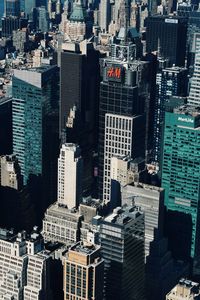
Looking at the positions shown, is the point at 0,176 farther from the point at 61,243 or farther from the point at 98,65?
the point at 98,65

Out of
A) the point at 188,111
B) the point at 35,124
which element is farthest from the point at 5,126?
the point at 188,111

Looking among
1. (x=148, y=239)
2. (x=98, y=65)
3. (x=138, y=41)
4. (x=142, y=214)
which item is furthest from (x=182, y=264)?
(x=138, y=41)

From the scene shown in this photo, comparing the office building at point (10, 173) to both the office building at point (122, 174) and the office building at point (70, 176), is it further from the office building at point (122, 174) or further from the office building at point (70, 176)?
the office building at point (122, 174)

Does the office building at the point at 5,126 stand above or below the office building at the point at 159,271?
above

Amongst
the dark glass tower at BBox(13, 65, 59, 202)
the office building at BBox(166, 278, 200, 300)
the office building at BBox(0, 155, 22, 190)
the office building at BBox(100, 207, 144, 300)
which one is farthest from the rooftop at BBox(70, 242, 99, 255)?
the dark glass tower at BBox(13, 65, 59, 202)

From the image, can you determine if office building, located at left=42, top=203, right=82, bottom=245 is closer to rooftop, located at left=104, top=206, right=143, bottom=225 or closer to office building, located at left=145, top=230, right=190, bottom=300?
office building, located at left=145, top=230, right=190, bottom=300

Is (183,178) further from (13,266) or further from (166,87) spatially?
(166,87)

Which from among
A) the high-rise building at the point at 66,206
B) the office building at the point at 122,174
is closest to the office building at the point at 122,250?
the high-rise building at the point at 66,206

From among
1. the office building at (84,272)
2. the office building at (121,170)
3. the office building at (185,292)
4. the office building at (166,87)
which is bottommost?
the office building at (185,292)
